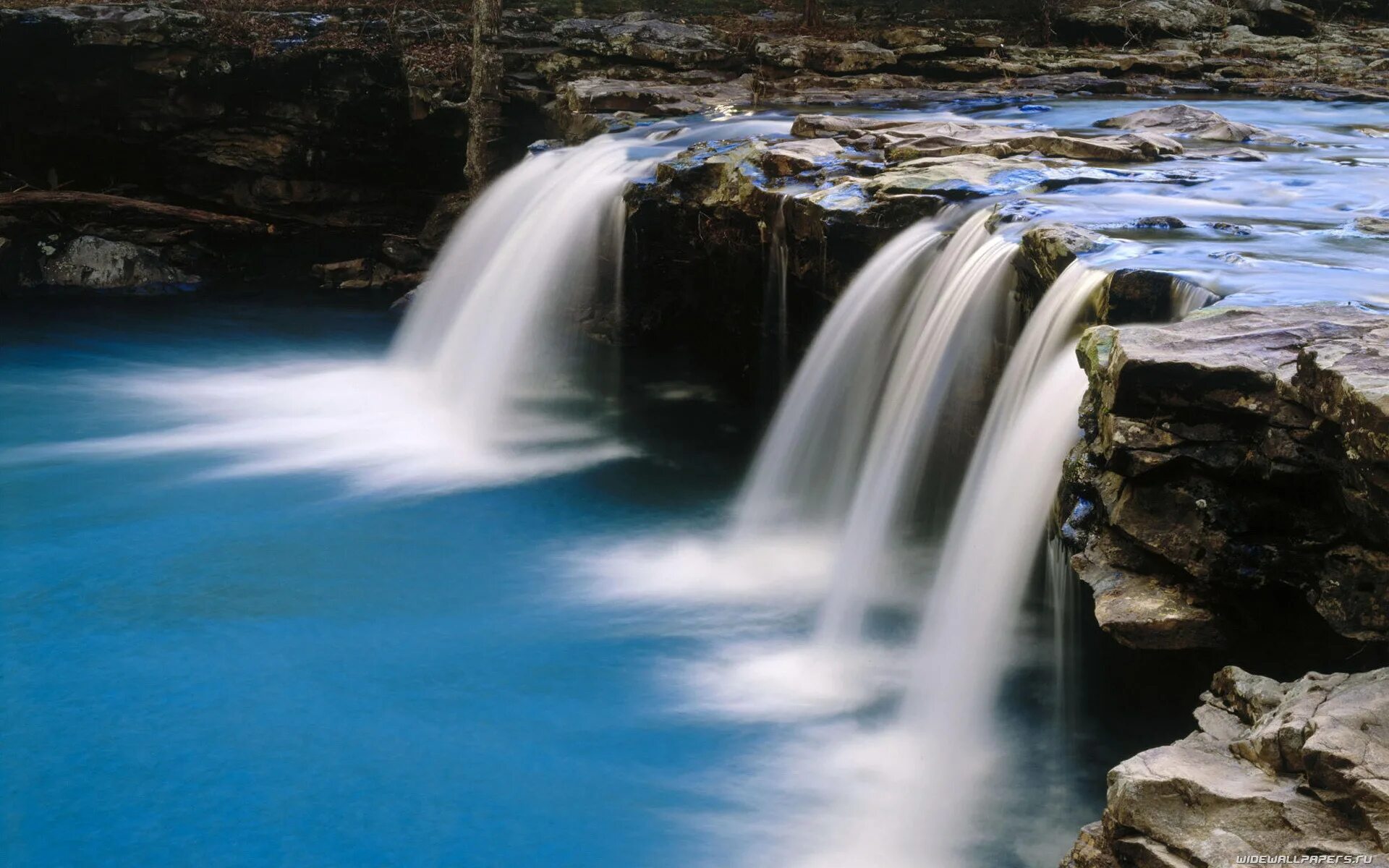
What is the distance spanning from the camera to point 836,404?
326 inches

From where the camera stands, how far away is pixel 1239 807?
3281 millimetres

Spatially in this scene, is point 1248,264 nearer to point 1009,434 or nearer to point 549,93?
point 1009,434

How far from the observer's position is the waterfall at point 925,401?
23.1 ft

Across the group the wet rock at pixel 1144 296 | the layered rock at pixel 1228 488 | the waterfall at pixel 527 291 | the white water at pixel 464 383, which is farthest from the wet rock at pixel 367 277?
the layered rock at pixel 1228 488

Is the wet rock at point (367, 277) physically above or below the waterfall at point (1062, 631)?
above

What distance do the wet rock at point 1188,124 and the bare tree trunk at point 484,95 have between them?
699 cm

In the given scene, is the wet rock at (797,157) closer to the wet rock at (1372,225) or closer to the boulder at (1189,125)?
the boulder at (1189,125)

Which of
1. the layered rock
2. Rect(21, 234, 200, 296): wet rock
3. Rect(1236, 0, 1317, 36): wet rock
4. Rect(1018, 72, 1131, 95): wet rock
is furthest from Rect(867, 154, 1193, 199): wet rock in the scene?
Rect(1236, 0, 1317, 36): wet rock

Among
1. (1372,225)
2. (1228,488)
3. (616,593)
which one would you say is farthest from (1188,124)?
(1228,488)

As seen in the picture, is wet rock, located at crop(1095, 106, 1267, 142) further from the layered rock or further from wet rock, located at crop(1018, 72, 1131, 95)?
the layered rock

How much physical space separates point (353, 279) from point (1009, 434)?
1173 cm

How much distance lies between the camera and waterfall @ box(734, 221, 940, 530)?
7844 millimetres

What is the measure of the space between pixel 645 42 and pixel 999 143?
6.87 meters

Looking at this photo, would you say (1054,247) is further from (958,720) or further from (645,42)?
(645,42)
